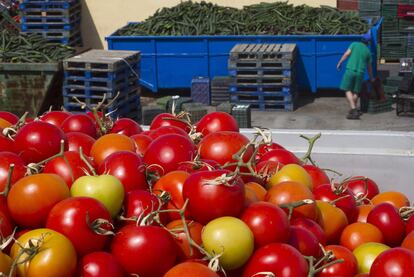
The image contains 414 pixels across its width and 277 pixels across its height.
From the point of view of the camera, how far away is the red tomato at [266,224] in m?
2.56

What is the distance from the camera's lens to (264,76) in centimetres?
1225

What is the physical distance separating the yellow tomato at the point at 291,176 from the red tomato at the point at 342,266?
0.42m

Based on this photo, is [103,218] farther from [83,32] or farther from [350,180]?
[83,32]

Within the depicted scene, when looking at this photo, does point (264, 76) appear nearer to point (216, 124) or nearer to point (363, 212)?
point (216, 124)

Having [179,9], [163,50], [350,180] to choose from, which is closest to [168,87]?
[163,50]

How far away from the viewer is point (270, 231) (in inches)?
101

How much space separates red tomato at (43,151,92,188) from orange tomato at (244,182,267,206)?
2.18 ft

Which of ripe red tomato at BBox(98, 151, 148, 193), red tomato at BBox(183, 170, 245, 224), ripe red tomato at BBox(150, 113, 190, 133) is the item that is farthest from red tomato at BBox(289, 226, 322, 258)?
ripe red tomato at BBox(150, 113, 190, 133)

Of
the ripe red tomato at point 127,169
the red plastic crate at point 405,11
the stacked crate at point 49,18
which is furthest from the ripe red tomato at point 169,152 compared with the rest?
the red plastic crate at point 405,11

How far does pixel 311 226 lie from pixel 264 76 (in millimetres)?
9540

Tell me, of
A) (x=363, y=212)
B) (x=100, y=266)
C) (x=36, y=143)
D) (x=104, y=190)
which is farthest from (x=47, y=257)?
(x=363, y=212)

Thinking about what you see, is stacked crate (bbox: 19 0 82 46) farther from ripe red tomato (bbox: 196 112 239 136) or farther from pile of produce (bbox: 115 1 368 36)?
ripe red tomato (bbox: 196 112 239 136)

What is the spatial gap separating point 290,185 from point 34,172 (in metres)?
1.05

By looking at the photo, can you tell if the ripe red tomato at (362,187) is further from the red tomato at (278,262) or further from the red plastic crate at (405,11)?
the red plastic crate at (405,11)
